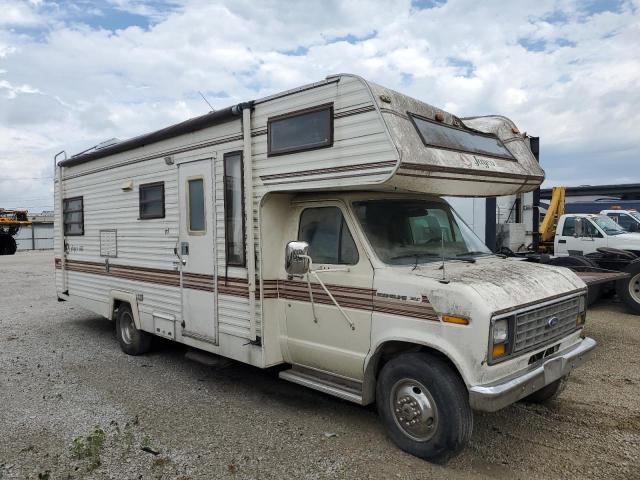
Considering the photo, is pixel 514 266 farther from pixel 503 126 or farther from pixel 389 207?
pixel 503 126

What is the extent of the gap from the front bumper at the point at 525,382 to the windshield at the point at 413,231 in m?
1.08

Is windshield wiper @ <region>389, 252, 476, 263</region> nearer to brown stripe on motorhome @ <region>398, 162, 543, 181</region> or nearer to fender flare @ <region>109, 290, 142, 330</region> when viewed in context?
brown stripe on motorhome @ <region>398, 162, 543, 181</region>

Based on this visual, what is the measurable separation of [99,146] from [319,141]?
4.85 metres

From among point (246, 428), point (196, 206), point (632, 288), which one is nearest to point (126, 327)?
point (196, 206)

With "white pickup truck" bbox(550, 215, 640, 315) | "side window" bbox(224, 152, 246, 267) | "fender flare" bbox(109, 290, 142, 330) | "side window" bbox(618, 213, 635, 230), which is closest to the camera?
"side window" bbox(224, 152, 246, 267)

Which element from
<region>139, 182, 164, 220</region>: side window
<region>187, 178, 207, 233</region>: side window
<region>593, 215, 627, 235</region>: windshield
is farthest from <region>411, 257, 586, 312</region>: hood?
<region>593, 215, 627, 235</region>: windshield

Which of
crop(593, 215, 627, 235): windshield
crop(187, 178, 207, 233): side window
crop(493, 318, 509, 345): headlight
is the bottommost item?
crop(493, 318, 509, 345): headlight

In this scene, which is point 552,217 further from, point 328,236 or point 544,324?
point 328,236

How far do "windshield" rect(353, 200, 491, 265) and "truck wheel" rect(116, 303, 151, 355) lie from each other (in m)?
3.98

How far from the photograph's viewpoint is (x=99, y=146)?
7.97 m

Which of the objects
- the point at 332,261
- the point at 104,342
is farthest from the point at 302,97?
the point at 104,342

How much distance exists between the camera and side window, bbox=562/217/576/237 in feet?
42.0

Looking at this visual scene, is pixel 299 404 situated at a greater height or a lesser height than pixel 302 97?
lesser

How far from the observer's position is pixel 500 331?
12.0 feet
